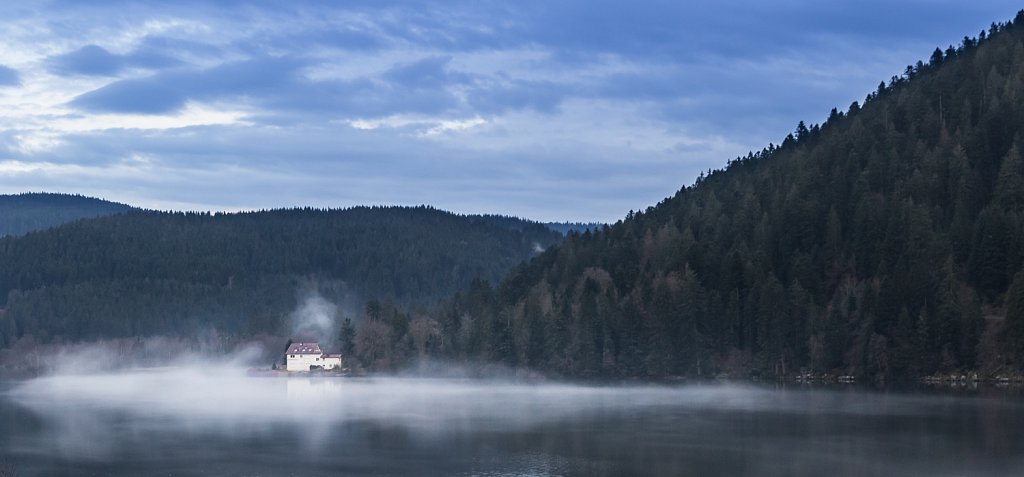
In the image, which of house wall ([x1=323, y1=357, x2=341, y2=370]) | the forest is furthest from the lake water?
house wall ([x1=323, y1=357, x2=341, y2=370])

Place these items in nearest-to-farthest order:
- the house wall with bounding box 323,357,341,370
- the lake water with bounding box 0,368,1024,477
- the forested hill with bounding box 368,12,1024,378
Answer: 1. the lake water with bounding box 0,368,1024,477
2. the forested hill with bounding box 368,12,1024,378
3. the house wall with bounding box 323,357,341,370

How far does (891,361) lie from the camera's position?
13550cm

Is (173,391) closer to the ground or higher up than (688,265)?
closer to the ground

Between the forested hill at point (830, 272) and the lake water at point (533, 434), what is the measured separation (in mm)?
16226

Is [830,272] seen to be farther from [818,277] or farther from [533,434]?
[533,434]

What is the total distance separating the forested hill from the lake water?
16226 mm

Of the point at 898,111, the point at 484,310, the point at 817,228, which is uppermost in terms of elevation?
the point at 898,111

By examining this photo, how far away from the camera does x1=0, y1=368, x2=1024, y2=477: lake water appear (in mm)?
71500

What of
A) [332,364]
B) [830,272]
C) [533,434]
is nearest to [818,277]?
[830,272]

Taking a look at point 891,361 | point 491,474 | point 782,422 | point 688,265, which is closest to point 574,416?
point 782,422

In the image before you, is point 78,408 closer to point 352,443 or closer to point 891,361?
point 352,443

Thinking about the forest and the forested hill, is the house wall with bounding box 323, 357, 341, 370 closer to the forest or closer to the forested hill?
the forest

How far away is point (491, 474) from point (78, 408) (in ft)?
219

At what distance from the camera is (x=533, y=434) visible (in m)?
87.8
